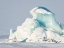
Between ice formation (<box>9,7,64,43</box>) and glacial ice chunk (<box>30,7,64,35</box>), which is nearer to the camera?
ice formation (<box>9,7,64,43</box>)

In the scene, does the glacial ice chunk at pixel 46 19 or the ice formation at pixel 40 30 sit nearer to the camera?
the ice formation at pixel 40 30

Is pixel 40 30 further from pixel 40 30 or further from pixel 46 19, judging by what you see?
pixel 46 19

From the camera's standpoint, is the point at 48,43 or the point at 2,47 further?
the point at 48,43

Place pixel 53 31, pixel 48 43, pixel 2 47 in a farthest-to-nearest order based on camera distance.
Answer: pixel 53 31 < pixel 48 43 < pixel 2 47

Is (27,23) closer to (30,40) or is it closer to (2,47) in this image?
(30,40)

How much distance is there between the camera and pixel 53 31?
70.7 feet

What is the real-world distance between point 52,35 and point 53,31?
54cm

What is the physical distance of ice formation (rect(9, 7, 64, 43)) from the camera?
2088 cm

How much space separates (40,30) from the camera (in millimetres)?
21078

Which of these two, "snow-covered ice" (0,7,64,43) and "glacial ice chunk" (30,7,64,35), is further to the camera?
"glacial ice chunk" (30,7,64,35)

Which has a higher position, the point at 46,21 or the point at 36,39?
the point at 46,21

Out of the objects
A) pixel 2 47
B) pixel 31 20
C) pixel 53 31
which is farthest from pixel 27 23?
pixel 2 47

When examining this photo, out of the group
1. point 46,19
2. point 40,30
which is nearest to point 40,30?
point 40,30

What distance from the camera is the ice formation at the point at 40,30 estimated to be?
20.9 meters
